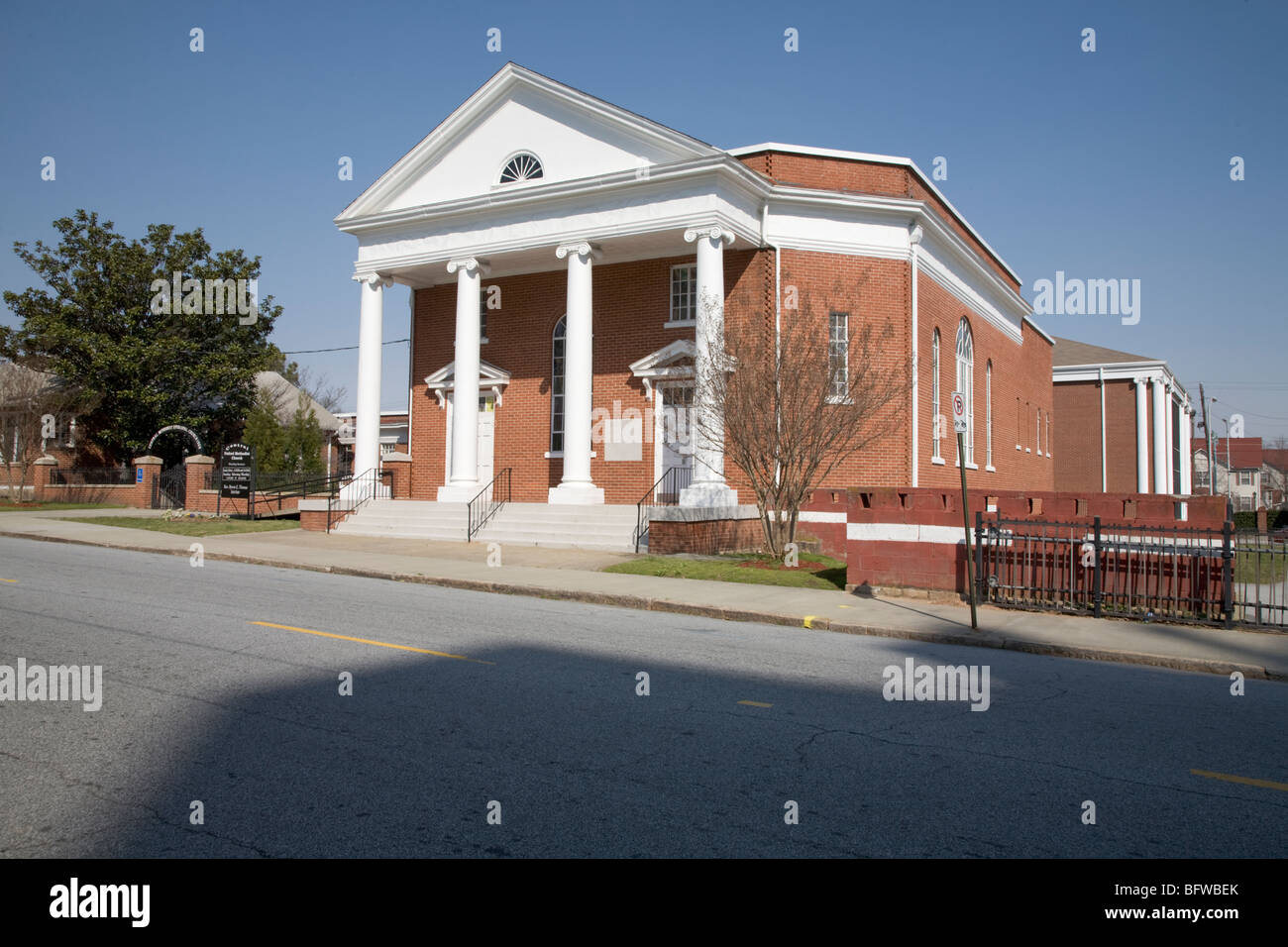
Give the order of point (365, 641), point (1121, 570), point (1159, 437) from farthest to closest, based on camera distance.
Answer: point (1159, 437)
point (1121, 570)
point (365, 641)

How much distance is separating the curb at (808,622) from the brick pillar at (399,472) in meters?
8.99

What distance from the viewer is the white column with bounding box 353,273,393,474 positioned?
83.0 ft

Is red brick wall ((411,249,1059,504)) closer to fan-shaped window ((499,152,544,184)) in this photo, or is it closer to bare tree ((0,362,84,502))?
fan-shaped window ((499,152,544,184))

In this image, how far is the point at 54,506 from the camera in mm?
35000

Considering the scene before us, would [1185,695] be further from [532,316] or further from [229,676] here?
[532,316]

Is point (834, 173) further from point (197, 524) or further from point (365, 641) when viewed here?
point (197, 524)

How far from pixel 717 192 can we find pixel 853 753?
56.5ft

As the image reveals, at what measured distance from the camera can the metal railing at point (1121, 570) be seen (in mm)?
11875

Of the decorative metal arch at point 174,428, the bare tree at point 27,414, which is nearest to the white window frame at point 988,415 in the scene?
the decorative metal arch at point 174,428

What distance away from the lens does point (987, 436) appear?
31.5 metres

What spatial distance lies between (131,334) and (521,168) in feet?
75.3

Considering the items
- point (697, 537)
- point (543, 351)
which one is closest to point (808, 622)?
point (697, 537)

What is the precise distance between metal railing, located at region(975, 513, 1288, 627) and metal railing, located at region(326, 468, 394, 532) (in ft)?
54.0

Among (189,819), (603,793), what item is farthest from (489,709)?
(189,819)
